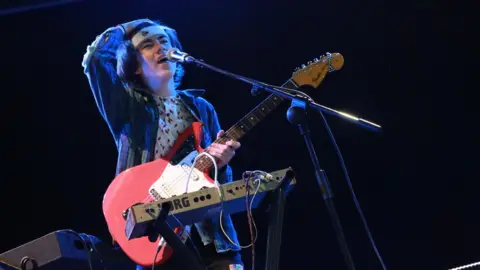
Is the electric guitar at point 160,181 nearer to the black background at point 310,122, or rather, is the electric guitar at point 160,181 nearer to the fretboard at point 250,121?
the fretboard at point 250,121

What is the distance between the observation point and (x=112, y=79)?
2908 mm

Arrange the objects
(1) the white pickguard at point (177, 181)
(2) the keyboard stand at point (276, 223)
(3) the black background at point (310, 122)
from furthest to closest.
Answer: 1. (3) the black background at point (310, 122)
2. (1) the white pickguard at point (177, 181)
3. (2) the keyboard stand at point (276, 223)

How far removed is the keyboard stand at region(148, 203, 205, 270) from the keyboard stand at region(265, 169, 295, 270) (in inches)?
12.2

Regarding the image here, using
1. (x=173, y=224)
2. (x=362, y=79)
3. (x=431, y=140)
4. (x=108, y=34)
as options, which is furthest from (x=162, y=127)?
(x=431, y=140)

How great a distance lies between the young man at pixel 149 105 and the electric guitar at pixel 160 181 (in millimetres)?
71

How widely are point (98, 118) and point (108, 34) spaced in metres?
0.96

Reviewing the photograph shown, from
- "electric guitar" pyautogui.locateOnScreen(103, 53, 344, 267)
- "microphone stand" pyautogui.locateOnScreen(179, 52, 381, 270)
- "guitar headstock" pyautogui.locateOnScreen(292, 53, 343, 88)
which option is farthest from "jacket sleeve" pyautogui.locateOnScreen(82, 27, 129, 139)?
"guitar headstock" pyautogui.locateOnScreen(292, 53, 343, 88)

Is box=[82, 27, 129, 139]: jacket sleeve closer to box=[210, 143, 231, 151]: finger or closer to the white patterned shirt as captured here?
the white patterned shirt

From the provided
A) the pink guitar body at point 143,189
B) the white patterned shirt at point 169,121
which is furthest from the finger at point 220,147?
Result: the white patterned shirt at point 169,121

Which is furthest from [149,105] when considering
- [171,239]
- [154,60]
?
[171,239]

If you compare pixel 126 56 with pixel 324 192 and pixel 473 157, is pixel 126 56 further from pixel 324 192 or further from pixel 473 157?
pixel 473 157

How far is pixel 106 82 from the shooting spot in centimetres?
288

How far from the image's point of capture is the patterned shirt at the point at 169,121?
2.82m

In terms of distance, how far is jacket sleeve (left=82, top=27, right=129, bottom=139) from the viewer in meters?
2.87
